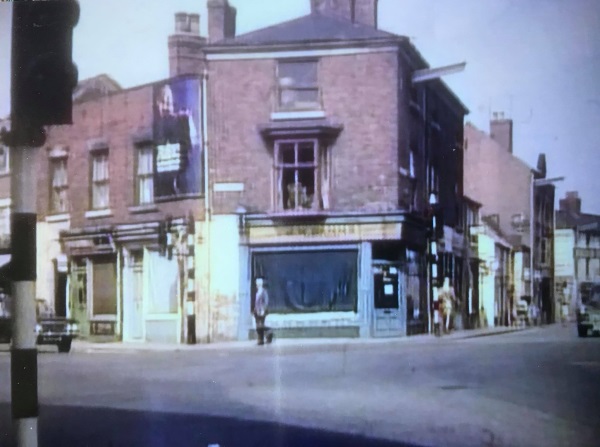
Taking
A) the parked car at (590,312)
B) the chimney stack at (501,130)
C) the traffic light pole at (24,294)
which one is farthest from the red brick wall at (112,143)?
the parked car at (590,312)

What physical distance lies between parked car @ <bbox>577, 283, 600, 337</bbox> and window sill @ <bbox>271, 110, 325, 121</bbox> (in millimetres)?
1098

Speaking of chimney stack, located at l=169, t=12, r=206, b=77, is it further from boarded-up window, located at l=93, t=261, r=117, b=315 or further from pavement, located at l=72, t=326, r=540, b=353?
pavement, located at l=72, t=326, r=540, b=353

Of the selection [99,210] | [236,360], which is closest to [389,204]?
[236,360]

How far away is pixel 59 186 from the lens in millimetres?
3229

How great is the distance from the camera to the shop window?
2963mm

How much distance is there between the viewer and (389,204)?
296 centimetres

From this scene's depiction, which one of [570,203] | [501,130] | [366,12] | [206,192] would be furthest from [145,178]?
[570,203]

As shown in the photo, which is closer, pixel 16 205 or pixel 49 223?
pixel 16 205

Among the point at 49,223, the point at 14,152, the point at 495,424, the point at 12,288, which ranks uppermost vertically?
the point at 14,152

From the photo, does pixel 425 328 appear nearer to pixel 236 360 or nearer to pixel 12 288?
pixel 236 360

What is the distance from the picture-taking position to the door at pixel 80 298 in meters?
3.18

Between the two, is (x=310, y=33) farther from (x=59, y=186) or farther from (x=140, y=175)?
(x=59, y=186)

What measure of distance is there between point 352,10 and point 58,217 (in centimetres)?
127

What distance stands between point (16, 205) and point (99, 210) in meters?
0.41
